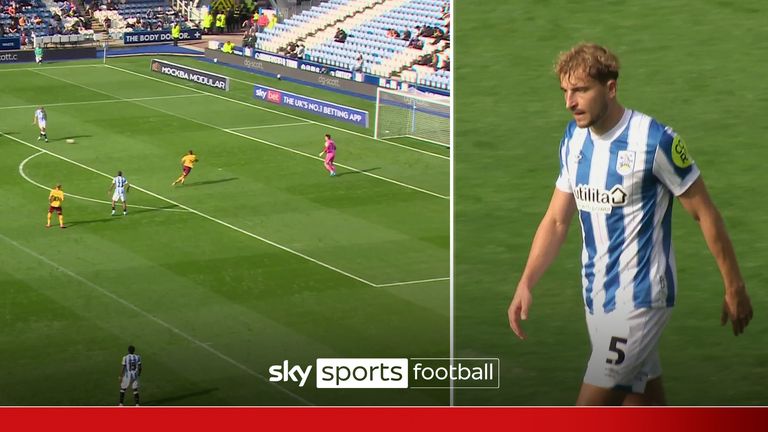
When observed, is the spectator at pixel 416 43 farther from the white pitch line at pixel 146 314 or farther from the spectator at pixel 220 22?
the white pitch line at pixel 146 314

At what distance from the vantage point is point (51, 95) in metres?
45.3

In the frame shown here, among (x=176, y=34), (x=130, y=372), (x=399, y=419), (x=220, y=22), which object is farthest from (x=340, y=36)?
(x=399, y=419)

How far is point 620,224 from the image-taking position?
9.11 metres

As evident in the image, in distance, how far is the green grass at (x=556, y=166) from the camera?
45.3ft

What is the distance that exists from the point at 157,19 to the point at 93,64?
9.84 m

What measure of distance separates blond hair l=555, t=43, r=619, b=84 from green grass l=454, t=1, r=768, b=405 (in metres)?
4.90

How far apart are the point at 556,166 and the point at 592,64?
7676mm

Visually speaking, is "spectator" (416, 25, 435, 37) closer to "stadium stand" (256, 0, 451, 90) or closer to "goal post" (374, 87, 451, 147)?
"stadium stand" (256, 0, 451, 90)

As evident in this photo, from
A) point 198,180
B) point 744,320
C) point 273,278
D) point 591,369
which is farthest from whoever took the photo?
point 198,180

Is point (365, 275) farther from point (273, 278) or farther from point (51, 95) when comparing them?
point (51, 95)

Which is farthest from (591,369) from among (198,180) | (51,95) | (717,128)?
(51,95)

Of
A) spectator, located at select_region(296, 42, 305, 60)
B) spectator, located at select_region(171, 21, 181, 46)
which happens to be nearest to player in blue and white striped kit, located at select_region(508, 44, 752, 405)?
spectator, located at select_region(296, 42, 305, 60)

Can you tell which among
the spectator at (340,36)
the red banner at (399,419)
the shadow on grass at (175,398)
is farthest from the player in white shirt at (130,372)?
the spectator at (340,36)

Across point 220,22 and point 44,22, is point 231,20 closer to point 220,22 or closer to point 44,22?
point 220,22
